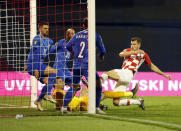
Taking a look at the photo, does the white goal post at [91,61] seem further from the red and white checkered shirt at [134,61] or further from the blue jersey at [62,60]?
the red and white checkered shirt at [134,61]

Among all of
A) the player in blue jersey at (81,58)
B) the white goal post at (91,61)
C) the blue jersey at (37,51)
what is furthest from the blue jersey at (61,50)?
the white goal post at (91,61)

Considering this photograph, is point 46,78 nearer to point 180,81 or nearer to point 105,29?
point 180,81

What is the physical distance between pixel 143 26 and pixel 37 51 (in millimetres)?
12791

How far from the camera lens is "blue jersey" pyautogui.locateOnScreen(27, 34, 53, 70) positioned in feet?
30.1

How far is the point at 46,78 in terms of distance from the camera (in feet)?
30.6

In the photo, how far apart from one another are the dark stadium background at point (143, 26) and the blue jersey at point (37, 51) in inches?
439

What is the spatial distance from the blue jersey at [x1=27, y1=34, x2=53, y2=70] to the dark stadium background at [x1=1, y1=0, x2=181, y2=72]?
36.6 feet

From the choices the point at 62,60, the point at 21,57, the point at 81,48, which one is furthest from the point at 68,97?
the point at 21,57

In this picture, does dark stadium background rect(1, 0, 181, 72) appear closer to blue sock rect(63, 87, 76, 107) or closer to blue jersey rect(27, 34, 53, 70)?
blue jersey rect(27, 34, 53, 70)

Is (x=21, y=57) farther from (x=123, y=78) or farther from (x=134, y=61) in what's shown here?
(x=123, y=78)

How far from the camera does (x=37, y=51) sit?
9.27m

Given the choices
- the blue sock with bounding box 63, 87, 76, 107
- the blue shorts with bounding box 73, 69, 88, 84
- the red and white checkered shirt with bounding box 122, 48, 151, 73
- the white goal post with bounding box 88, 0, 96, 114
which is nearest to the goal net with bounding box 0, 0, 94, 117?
the white goal post with bounding box 88, 0, 96, 114

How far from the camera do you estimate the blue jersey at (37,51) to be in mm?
9164

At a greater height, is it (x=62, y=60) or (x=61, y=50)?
(x=61, y=50)
